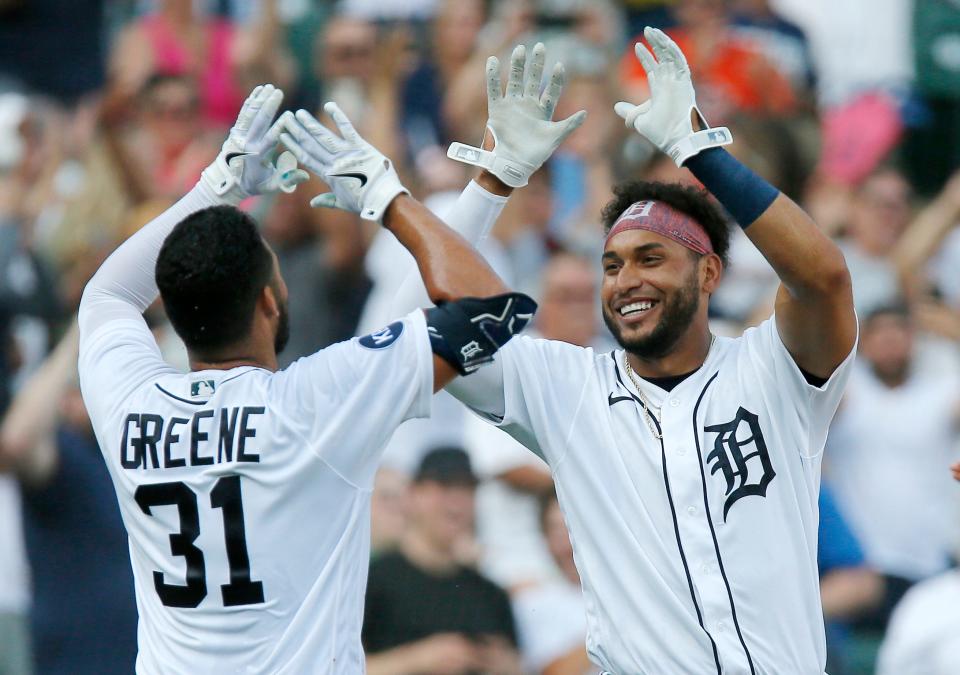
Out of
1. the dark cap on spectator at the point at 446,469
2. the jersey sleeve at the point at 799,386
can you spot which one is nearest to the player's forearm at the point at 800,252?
the jersey sleeve at the point at 799,386

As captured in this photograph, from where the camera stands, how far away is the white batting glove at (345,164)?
129 inches

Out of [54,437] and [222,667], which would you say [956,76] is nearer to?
[54,437]

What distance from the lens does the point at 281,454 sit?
2.96 m

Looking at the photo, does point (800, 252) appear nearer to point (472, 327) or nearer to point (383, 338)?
point (472, 327)

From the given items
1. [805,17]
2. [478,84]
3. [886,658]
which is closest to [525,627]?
[886,658]

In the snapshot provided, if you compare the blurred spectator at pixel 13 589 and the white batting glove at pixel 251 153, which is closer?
the white batting glove at pixel 251 153

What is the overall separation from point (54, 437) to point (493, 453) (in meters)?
2.30

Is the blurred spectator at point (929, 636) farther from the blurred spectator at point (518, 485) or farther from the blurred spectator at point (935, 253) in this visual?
the blurred spectator at point (935, 253)

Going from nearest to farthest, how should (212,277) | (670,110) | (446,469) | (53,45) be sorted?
(212,277), (670,110), (446,469), (53,45)

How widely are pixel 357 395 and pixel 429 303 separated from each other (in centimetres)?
80

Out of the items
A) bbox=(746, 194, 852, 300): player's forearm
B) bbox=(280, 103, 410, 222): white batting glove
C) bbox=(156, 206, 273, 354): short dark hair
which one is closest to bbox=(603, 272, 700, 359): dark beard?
bbox=(746, 194, 852, 300): player's forearm

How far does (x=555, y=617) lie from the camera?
20.4 feet

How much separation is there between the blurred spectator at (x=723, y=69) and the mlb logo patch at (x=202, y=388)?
504 cm

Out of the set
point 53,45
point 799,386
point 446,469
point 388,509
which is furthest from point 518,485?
point 53,45
